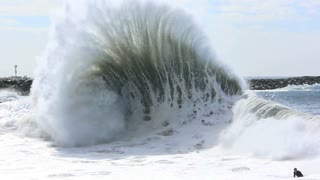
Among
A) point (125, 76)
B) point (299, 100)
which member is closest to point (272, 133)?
point (125, 76)

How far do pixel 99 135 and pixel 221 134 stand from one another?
10.8 ft

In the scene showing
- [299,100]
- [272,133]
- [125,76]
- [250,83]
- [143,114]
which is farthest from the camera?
[250,83]

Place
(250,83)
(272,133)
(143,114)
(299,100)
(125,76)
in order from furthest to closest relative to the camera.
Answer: (250,83), (299,100), (125,76), (143,114), (272,133)

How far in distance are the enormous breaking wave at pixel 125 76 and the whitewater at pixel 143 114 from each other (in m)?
0.03

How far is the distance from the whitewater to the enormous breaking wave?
3 cm

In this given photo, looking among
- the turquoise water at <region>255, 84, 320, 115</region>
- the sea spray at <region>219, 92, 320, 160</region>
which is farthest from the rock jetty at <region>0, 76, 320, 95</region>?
the sea spray at <region>219, 92, 320, 160</region>

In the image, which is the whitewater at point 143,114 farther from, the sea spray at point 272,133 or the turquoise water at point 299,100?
the turquoise water at point 299,100

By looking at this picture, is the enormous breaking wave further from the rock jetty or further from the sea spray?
the rock jetty

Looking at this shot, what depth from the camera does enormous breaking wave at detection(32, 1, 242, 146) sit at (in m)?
14.8

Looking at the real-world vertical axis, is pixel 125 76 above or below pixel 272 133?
above

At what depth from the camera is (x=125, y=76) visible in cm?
1675

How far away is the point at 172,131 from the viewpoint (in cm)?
1399

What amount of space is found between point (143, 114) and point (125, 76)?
62.7 inches

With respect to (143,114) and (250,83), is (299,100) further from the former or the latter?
(250,83)
